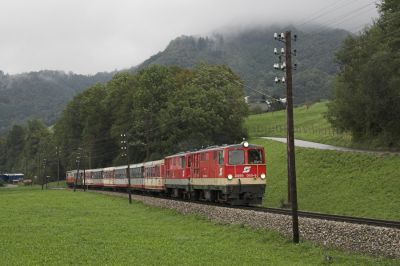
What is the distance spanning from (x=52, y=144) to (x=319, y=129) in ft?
287

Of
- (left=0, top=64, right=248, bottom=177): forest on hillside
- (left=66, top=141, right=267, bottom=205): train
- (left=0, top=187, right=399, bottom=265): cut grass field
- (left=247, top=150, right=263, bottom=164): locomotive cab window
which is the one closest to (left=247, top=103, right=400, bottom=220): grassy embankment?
(left=66, top=141, right=267, bottom=205): train

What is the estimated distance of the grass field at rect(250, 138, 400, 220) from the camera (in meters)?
38.4

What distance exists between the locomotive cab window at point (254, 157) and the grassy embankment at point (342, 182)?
25.0 feet

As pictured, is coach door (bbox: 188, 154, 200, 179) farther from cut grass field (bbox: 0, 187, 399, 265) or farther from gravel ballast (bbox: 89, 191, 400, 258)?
gravel ballast (bbox: 89, 191, 400, 258)

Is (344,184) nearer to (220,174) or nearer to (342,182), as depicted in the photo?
(342,182)

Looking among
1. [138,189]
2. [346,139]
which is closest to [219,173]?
[346,139]

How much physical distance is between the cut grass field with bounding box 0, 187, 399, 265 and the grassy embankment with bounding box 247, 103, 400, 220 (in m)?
12.4

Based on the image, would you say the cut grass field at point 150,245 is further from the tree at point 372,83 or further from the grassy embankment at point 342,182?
the tree at point 372,83

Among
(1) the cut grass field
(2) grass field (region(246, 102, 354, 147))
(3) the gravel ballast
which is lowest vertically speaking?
(1) the cut grass field

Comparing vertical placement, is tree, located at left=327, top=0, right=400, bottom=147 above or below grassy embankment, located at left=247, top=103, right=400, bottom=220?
above

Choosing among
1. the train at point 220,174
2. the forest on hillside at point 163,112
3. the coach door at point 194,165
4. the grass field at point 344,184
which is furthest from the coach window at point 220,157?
the forest on hillside at point 163,112

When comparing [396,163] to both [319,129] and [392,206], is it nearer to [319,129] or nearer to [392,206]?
[392,206]

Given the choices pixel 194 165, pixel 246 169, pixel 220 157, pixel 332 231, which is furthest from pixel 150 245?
pixel 194 165

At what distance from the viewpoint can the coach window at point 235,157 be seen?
116 feet
